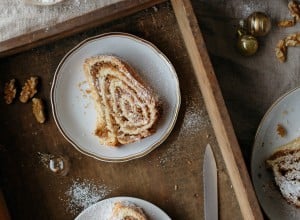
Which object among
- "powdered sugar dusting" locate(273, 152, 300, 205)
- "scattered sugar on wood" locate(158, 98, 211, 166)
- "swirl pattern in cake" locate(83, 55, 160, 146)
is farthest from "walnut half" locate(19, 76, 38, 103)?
"powdered sugar dusting" locate(273, 152, 300, 205)

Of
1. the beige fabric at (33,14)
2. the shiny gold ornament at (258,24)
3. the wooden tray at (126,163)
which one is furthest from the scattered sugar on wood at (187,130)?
the beige fabric at (33,14)

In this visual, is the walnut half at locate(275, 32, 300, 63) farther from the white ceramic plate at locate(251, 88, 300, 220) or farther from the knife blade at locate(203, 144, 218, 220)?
the knife blade at locate(203, 144, 218, 220)

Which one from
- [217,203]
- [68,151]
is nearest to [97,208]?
[68,151]

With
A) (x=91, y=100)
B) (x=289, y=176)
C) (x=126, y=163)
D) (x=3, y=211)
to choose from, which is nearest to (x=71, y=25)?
(x=91, y=100)

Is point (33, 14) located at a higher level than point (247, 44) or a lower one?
higher

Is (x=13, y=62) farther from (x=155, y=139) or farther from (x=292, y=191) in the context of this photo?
(x=292, y=191)

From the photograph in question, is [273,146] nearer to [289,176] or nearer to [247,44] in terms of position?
[289,176]
